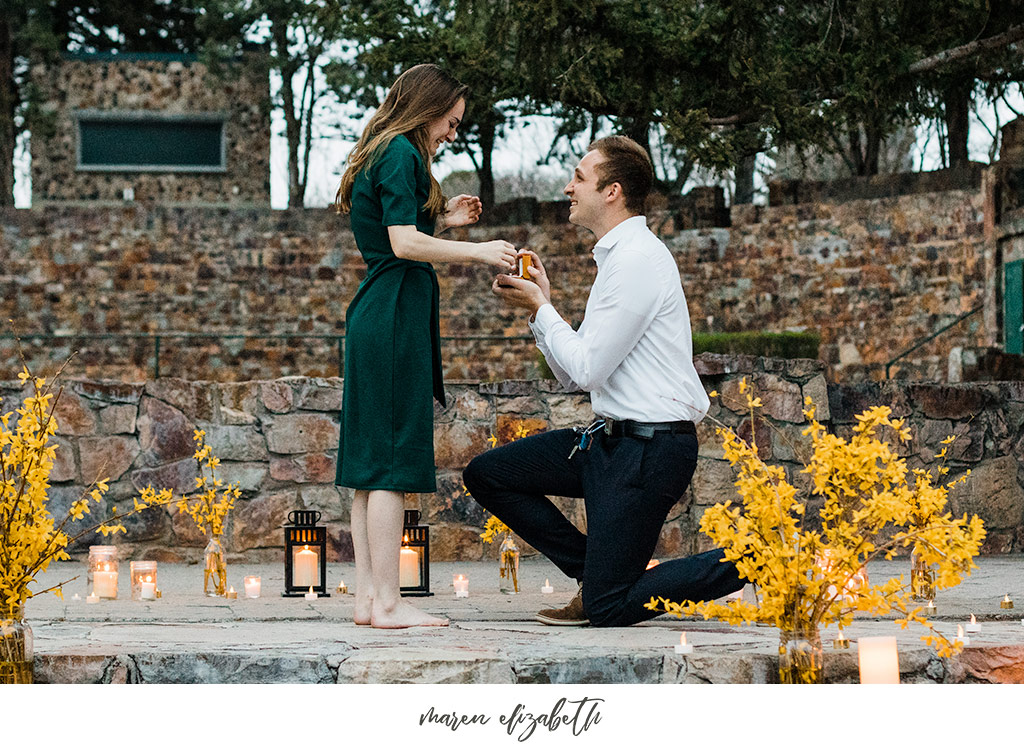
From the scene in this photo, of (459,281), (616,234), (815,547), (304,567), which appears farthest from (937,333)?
(815,547)

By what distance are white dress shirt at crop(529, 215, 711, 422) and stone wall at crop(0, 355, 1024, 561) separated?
2.25 meters

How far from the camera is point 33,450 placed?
2.71 m

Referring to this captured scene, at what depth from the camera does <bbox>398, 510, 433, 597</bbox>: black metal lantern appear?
12.8 feet

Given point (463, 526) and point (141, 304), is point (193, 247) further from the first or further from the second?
point (463, 526)

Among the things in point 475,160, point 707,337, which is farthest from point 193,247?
point 707,337

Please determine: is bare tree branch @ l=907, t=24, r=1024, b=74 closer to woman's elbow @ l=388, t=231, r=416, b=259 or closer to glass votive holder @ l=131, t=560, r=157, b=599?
woman's elbow @ l=388, t=231, r=416, b=259

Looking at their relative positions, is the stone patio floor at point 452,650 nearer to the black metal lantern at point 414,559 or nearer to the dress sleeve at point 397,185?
the black metal lantern at point 414,559

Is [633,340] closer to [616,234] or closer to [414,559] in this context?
[616,234]

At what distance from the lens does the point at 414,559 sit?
3994 millimetres

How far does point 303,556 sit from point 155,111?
14759 mm

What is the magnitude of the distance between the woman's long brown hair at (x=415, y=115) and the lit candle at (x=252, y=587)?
132cm

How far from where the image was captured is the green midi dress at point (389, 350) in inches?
118

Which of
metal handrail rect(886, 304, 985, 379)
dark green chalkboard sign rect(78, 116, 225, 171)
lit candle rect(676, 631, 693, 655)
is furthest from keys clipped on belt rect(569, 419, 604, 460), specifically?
dark green chalkboard sign rect(78, 116, 225, 171)
